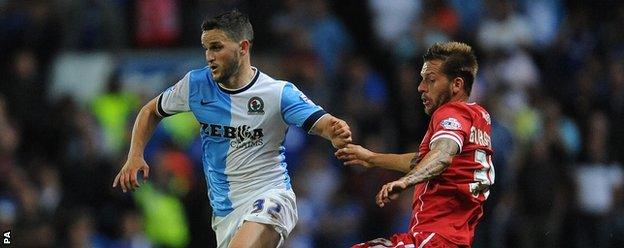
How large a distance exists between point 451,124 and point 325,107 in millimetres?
7161

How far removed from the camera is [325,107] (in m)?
15.7

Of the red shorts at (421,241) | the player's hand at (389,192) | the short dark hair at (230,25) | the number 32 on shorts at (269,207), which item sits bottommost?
the red shorts at (421,241)

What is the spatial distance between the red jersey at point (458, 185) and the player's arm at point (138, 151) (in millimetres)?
1944

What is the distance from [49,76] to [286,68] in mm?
3343

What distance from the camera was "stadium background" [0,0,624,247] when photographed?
14.5 m

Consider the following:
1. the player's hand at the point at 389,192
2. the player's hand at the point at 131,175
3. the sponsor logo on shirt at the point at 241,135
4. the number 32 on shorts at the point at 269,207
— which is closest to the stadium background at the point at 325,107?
the player's hand at the point at 131,175

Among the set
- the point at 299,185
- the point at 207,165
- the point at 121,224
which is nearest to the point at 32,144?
the point at 121,224

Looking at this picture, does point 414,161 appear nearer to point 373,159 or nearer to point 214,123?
point 373,159

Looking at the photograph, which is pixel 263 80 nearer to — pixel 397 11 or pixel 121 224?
pixel 121 224

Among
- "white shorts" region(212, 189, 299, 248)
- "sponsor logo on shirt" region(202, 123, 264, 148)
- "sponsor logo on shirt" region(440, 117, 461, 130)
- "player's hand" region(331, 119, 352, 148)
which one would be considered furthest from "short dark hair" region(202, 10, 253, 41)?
"sponsor logo on shirt" region(440, 117, 461, 130)

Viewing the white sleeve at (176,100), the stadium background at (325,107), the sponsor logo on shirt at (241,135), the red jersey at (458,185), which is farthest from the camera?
the stadium background at (325,107)

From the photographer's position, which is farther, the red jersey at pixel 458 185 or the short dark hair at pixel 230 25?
the short dark hair at pixel 230 25

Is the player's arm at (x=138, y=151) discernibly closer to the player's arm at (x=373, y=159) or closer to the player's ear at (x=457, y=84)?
the player's arm at (x=373, y=159)

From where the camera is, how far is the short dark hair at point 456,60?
890cm
